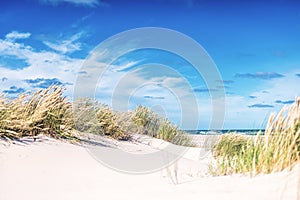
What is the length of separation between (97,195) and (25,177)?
48.1 inches

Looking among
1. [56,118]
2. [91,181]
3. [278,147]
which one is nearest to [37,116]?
[56,118]

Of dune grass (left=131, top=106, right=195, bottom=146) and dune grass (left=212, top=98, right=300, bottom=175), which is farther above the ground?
dune grass (left=131, top=106, right=195, bottom=146)

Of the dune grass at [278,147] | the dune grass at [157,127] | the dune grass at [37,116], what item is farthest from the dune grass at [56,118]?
the dune grass at [278,147]

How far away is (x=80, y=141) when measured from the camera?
7.46m

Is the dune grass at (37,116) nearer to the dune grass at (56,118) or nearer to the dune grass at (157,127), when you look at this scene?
the dune grass at (56,118)

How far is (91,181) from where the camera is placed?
16.9ft

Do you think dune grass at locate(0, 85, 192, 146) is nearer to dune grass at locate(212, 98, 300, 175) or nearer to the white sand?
the white sand

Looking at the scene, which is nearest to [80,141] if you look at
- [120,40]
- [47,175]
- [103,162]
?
[103,162]

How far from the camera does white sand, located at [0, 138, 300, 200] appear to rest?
139 inches

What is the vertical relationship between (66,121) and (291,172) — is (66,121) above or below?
above

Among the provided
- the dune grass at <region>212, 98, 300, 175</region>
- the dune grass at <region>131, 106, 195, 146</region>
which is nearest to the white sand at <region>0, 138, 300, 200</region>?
the dune grass at <region>212, 98, 300, 175</region>

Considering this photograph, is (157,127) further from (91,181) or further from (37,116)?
(91,181)

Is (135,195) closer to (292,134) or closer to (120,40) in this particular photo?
(292,134)

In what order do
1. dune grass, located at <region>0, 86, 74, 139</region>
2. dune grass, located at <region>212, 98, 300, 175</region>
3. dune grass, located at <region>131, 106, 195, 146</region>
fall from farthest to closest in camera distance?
1. dune grass, located at <region>131, 106, 195, 146</region>
2. dune grass, located at <region>0, 86, 74, 139</region>
3. dune grass, located at <region>212, 98, 300, 175</region>
